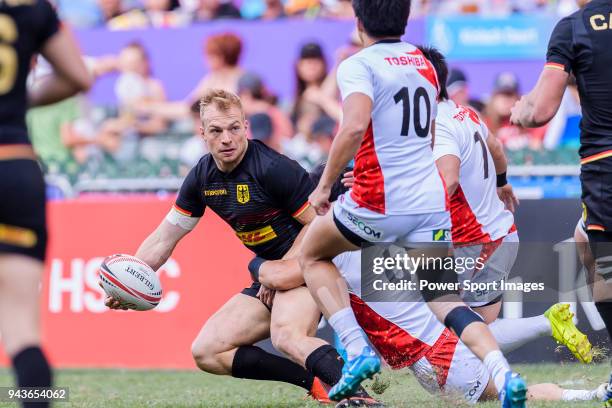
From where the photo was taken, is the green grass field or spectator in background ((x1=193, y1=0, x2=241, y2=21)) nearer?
the green grass field

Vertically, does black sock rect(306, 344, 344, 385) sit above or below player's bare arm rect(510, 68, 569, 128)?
below

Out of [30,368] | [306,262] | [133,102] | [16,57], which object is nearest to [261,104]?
[133,102]

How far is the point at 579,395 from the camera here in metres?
6.84

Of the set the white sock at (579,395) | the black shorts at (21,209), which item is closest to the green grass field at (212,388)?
the white sock at (579,395)

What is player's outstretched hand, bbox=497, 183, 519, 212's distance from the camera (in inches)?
312

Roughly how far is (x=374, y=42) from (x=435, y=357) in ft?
6.90

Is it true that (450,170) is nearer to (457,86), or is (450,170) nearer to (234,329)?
(234,329)

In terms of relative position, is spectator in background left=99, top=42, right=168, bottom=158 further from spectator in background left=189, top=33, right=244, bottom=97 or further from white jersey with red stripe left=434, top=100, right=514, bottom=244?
white jersey with red stripe left=434, top=100, right=514, bottom=244

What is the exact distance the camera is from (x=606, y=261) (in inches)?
233

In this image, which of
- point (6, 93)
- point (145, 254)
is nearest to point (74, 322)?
point (145, 254)

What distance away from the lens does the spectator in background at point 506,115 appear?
12312mm

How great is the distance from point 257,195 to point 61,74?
97.6 inches

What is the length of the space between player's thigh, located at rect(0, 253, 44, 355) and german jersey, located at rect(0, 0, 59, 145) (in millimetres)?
475

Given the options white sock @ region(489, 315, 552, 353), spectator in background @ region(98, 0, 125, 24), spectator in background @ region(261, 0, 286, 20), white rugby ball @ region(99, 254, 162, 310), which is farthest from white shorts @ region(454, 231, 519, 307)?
spectator in background @ region(98, 0, 125, 24)
